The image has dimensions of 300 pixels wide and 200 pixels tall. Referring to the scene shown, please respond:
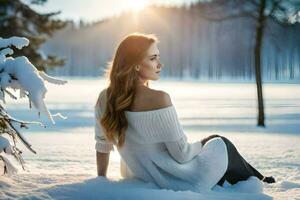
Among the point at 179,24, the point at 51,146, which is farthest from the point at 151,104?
the point at 179,24

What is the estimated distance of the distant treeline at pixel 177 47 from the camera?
96188mm

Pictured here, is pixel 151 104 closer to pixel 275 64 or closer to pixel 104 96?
pixel 104 96

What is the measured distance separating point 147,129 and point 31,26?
1717 centimetres

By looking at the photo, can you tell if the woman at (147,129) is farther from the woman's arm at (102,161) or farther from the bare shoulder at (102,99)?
the woman's arm at (102,161)

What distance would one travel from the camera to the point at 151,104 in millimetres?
3867

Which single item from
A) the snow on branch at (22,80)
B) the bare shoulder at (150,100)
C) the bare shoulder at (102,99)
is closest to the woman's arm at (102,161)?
the bare shoulder at (102,99)

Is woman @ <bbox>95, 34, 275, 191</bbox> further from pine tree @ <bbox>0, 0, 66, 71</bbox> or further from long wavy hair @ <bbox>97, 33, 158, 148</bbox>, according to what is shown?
pine tree @ <bbox>0, 0, 66, 71</bbox>

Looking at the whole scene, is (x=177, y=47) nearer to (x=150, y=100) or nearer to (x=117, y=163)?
(x=117, y=163)

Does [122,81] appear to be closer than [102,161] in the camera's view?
Yes

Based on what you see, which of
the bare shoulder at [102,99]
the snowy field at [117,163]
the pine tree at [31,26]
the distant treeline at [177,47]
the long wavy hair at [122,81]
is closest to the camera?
the snowy field at [117,163]

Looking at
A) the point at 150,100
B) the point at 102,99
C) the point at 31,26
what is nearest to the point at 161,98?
the point at 150,100

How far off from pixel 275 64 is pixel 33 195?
90386 mm

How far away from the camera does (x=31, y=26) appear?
20.1 meters

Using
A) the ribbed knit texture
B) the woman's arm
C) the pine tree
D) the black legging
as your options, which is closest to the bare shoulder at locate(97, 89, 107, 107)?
the ribbed knit texture
